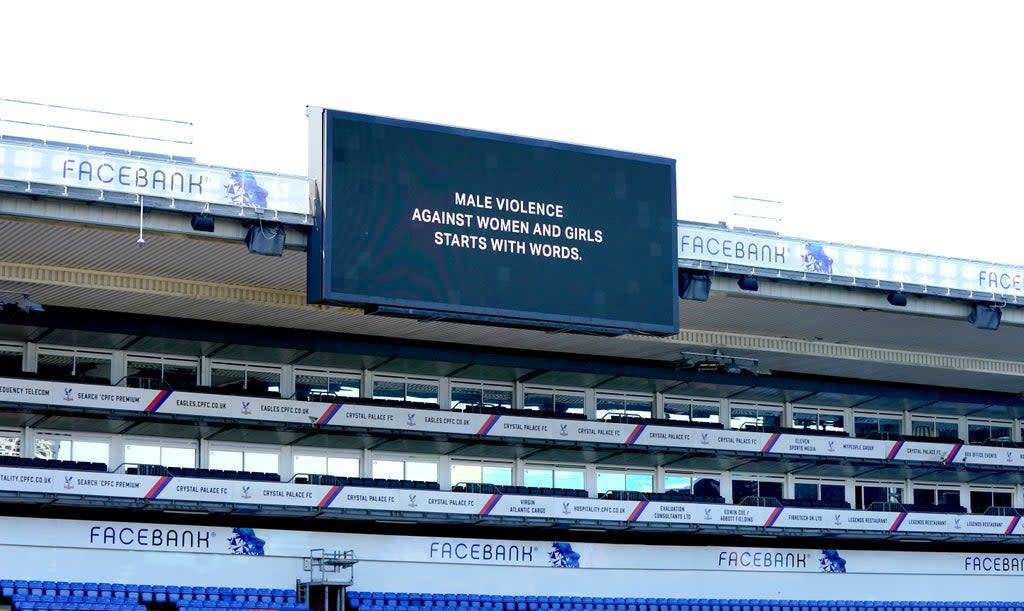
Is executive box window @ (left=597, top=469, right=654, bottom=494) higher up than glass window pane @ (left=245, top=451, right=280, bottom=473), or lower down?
lower down

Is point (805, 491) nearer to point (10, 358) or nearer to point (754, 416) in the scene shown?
point (754, 416)

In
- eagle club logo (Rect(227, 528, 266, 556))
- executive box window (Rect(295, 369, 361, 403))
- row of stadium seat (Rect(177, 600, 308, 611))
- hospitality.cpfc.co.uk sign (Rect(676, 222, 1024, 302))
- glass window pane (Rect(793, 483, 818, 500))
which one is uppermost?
hospitality.cpfc.co.uk sign (Rect(676, 222, 1024, 302))

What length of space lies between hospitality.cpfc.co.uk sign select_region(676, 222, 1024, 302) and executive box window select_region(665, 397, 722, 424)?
761 cm

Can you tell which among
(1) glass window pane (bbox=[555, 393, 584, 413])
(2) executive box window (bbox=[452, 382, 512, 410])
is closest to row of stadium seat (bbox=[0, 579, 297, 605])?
(2) executive box window (bbox=[452, 382, 512, 410])

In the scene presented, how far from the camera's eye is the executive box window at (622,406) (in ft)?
132

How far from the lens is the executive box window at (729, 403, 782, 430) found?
41.8 m

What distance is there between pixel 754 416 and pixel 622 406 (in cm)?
385

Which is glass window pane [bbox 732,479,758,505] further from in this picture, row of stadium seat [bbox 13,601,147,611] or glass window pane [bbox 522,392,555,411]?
row of stadium seat [bbox 13,601,147,611]

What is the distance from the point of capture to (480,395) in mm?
38906

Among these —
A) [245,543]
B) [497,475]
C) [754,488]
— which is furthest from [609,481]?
[245,543]

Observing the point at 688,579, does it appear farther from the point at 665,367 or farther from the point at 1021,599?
the point at 1021,599

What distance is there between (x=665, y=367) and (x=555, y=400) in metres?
2.77

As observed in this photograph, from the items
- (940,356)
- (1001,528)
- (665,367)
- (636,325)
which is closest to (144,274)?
(636,325)

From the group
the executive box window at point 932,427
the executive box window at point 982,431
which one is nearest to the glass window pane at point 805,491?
the executive box window at point 932,427
